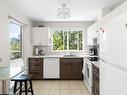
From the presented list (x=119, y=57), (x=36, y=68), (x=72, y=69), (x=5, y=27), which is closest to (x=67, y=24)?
(x=72, y=69)

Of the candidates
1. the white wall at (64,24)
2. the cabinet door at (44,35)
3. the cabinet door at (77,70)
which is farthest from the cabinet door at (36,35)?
the cabinet door at (77,70)

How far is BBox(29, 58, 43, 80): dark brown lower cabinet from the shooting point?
22.2 feet

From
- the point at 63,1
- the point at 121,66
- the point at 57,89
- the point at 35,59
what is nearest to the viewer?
the point at 121,66

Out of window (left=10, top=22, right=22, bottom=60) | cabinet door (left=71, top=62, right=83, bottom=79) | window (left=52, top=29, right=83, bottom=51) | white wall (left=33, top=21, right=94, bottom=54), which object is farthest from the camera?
window (left=52, top=29, right=83, bottom=51)

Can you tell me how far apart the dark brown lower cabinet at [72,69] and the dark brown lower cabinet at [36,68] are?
85cm

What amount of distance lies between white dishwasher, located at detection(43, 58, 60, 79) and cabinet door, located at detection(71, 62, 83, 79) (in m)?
0.58

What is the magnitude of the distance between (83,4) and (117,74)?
3124mm

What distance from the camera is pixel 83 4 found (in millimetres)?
4504

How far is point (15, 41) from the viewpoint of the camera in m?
5.41

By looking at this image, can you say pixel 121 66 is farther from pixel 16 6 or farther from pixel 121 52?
pixel 16 6

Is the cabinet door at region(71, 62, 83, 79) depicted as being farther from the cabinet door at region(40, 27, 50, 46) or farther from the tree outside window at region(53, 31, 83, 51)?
the cabinet door at region(40, 27, 50, 46)

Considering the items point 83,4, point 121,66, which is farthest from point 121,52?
point 83,4

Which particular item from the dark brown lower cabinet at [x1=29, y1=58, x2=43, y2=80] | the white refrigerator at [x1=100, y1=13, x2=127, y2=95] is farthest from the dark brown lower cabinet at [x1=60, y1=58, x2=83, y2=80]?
the white refrigerator at [x1=100, y1=13, x2=127, y2=95]

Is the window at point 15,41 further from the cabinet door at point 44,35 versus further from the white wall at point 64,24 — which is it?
the white wall at point 64,24
